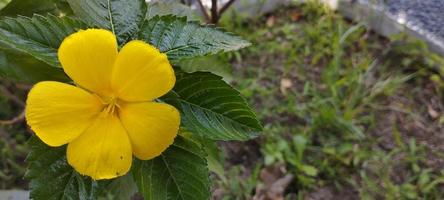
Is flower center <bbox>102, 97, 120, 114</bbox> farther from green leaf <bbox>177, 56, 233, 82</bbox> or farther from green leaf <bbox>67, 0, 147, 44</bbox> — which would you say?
green leaf <bbox>177, 56, 233, 82</bbox>

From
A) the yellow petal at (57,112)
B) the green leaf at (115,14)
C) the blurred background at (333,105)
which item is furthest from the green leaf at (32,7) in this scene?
the blurred background at (333,105)

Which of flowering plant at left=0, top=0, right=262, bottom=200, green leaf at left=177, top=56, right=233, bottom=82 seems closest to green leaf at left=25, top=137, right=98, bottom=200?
flowering plant at left=0, top=0, right=262, bottom=200

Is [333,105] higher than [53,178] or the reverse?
the reverse

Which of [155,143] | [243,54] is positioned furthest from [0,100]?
[155,143]

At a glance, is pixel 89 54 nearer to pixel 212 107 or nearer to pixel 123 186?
pixel 212 107

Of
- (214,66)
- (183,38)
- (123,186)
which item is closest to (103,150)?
(183,38)
